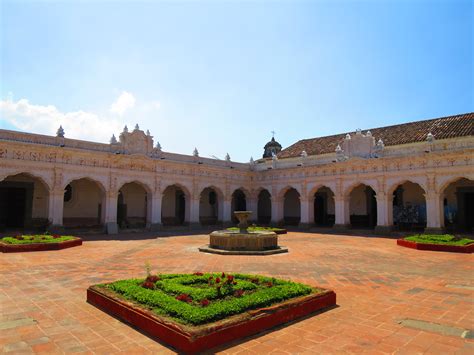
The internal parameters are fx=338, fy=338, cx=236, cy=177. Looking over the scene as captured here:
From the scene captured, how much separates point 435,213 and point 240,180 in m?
15.1

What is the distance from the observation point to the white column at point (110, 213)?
2106 centimetres

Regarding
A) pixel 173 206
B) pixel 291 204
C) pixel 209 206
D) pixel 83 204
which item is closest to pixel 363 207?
pixel 291 204

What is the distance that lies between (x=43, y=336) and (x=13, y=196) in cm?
1964

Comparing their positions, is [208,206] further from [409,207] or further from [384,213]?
[409,207]

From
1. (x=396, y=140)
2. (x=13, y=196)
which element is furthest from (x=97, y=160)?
(x=396, y=140)

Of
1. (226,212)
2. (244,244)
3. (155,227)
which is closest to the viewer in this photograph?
(244,244)

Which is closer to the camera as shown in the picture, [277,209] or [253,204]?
[277,209]

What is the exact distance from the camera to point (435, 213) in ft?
64.5

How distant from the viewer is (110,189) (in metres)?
21.5

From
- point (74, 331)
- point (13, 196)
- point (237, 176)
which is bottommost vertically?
point (74, 331)

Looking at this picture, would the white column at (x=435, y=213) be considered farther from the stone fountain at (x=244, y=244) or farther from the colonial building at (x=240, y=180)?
the stone fountain at (x=244, y=244)

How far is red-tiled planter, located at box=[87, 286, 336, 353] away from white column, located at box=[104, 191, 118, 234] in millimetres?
15781

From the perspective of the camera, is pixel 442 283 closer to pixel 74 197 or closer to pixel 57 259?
pixel 57 259

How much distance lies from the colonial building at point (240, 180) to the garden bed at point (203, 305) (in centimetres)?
1561
